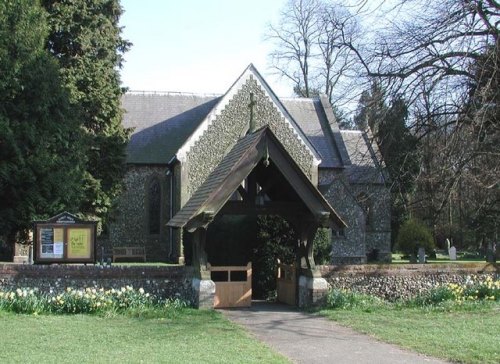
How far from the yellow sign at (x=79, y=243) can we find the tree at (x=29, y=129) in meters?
6.19

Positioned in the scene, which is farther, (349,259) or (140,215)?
(349,259)

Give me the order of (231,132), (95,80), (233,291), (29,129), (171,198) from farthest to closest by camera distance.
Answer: (171,198) < (231,132) < (95,80) < (29,129) < (233,291)

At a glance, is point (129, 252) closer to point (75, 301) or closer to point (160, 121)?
point (160, 121)

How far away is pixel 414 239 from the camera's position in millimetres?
37719

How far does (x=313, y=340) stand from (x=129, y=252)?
23.6 metres

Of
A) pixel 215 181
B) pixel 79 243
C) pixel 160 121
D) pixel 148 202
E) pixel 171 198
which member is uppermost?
pixel 160 121

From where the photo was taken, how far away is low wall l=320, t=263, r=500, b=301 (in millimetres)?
14391

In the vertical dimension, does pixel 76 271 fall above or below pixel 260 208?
below


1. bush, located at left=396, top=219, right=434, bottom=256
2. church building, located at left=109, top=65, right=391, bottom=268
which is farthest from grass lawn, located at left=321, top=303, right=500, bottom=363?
bush, located at left=396, top=219, right=434, bottom=256

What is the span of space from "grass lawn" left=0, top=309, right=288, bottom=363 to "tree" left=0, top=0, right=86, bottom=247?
360 inches

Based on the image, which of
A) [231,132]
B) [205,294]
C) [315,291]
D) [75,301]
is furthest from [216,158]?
[75,301]

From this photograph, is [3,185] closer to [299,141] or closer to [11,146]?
[11,146]

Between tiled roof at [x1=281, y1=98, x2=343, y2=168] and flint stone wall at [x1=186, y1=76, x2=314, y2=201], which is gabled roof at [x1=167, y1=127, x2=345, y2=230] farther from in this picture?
tiled roof at [x1=281, y1=98, x2=343, y2=168]

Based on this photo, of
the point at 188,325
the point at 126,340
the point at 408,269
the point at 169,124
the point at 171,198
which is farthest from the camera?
the point at 169,124
